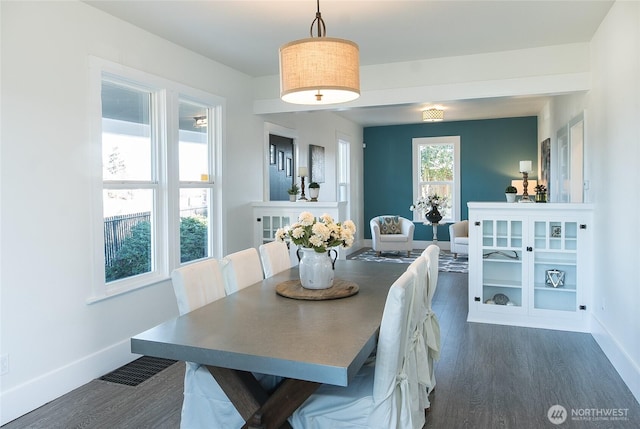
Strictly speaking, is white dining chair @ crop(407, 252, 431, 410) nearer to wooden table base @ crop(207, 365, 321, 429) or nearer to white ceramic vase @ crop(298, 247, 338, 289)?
white ceramic vase @ crop(298, 247, 338, 289)

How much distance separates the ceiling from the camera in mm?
3230

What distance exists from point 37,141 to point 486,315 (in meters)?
4.01

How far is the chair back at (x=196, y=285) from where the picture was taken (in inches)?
93.3

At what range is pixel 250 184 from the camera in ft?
17.4

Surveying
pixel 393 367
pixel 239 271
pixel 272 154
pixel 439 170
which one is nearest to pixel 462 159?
pixel 439 170

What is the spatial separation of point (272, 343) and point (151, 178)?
2.54 meters

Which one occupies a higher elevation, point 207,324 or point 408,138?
point 408,138

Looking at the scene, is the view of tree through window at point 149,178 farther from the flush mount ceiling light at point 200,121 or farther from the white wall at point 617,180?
the white wall at point 617,180

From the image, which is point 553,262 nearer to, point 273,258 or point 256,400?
point 273,258

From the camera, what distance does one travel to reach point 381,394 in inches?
76.7

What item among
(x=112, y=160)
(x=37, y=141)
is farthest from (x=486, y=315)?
(x=37, y=141)

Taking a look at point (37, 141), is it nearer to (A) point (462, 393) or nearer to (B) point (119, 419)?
(B) point (119, 419)

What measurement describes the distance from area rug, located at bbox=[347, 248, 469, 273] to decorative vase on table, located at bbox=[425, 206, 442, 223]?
2.26ft

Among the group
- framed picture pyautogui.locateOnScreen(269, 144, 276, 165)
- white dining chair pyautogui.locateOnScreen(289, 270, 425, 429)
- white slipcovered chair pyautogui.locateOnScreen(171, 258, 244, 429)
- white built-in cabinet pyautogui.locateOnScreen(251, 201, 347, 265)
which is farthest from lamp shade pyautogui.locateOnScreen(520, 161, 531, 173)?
white slipcovered chair pyautogui.locateOnScreen(171, 258, 244, 429)
